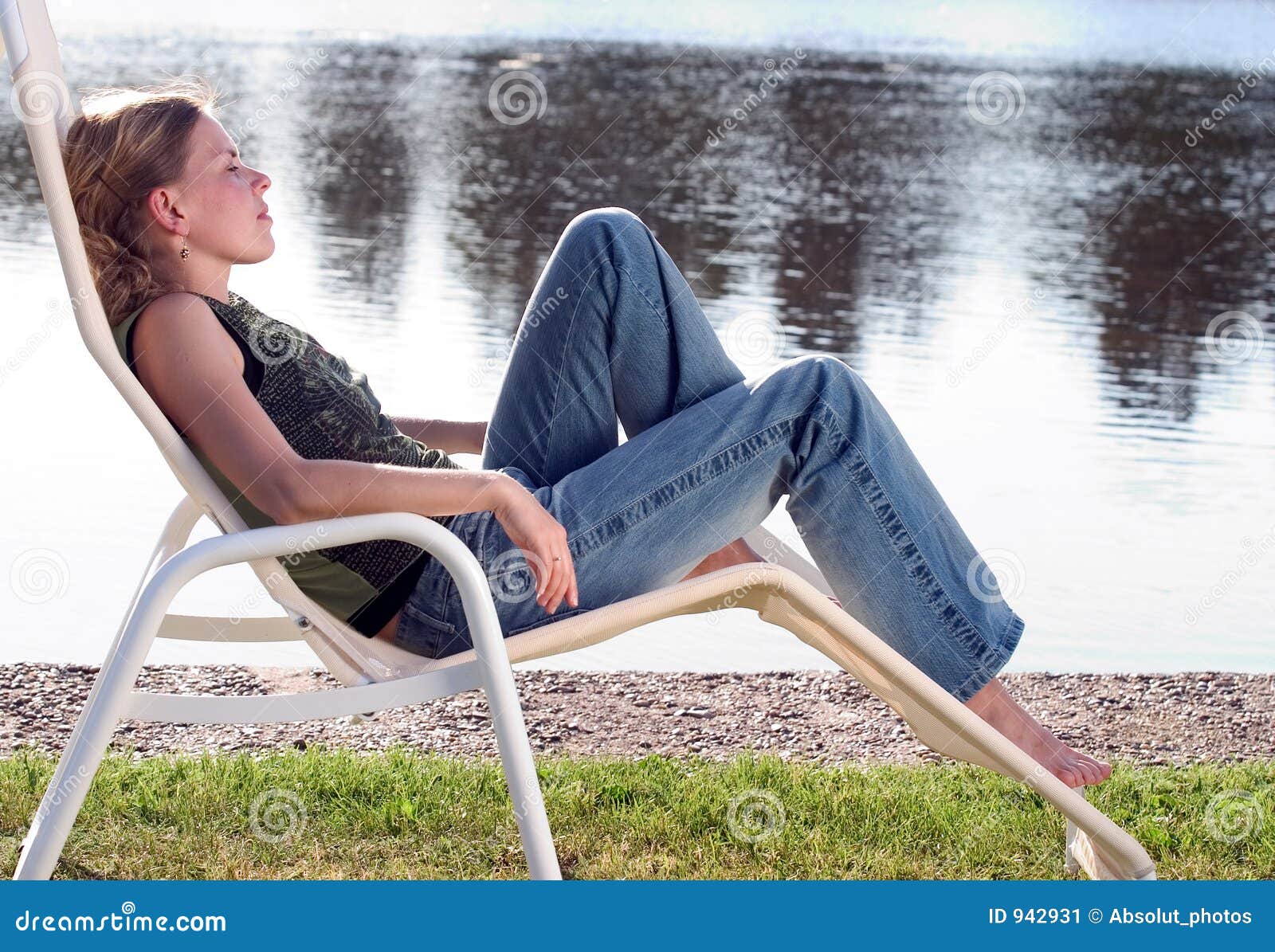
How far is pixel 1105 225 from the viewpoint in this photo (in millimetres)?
Answer: 12602

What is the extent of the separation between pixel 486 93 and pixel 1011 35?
22140mm

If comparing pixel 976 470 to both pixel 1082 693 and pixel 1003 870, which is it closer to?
pixel 1082 693

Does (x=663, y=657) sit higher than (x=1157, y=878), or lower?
lower

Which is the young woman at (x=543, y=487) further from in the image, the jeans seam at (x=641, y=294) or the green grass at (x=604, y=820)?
the green grass at (x=604, y=820)

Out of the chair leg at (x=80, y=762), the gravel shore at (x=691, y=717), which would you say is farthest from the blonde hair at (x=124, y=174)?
the gravel shore at (x=691, y=717)

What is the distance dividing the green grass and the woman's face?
40.5 inches

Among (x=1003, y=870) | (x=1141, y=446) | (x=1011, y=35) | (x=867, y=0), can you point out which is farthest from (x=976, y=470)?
(x=867, y=0)
